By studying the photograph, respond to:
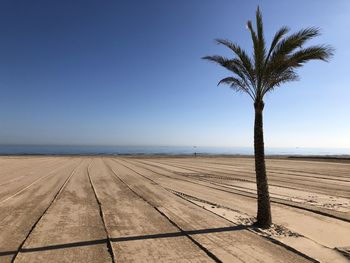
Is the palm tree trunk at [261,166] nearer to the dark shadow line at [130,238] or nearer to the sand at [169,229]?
the sand at [169,229]

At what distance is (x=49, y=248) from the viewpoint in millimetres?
7887

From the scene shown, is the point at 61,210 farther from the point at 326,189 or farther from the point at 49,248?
the point at 326,189

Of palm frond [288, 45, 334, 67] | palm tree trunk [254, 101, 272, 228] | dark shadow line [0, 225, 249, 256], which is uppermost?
palm frond [288, 45, 334, 67]

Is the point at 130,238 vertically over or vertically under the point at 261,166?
under

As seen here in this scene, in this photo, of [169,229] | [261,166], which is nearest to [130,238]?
[169,229]

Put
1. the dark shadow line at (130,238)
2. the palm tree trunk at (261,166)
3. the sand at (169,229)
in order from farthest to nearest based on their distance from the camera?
the palm tree trunk at (261,166) < the dark shadow line at (130,238) < the sand at (169,229)

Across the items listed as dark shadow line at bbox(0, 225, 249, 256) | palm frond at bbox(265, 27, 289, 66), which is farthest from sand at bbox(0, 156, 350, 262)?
palm frond at bbox(265, 27, 289, 66)

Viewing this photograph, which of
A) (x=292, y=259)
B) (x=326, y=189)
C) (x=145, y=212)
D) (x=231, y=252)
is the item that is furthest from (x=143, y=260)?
(x=326, y=189)

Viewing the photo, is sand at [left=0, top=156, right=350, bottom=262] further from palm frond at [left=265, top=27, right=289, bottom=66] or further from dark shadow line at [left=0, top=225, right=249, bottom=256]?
palm frond at [left=265, top=27, right=289, bottom=66]

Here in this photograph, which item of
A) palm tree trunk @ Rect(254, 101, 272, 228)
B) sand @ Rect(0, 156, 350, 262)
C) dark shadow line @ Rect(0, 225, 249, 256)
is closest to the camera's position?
sand @ Rect(0, 156, 350, 262)

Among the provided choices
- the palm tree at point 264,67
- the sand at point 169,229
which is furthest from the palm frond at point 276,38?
the sand at point 169,229

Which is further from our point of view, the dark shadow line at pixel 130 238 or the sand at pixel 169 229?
the dark shadow line at pixel 130 238

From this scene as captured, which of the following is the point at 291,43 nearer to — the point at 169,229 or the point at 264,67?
the point at 264,67

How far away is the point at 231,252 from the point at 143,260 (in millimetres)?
1933
